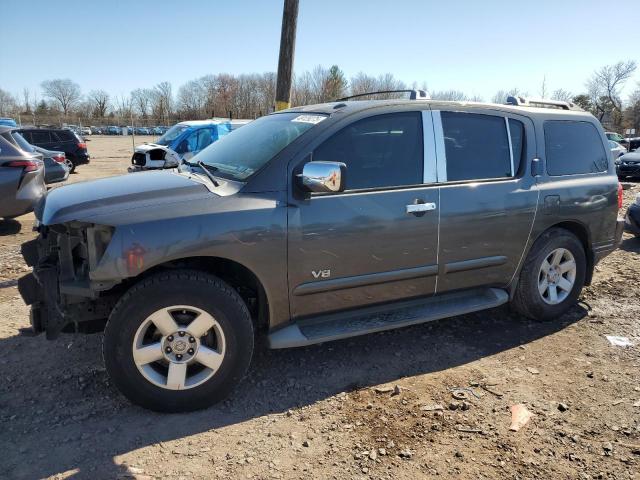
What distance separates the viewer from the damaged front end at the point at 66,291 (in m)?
2.96

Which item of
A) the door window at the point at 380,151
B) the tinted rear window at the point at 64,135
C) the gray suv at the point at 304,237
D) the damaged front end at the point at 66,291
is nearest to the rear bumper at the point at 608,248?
the gray suv at the point at 304,237

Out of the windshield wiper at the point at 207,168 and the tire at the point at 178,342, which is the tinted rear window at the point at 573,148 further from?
the tire at the point at 178,342

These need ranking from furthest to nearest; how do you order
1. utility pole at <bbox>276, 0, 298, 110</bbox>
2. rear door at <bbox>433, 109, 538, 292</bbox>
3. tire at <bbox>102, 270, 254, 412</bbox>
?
utility pole at <bbox>276, 0, 298, 110</bbox> < rear door at <bbox>433, 109, 538, 292</bbox> < tire at <bbox>102, 270, 254, 412</bbox>

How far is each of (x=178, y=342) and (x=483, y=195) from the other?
248 cm

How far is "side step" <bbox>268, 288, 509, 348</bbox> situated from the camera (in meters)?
3.30

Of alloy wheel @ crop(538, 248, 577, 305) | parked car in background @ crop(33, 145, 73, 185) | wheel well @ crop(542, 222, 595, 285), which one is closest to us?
alloy wheel @ crop(538, 248, 577, 305)

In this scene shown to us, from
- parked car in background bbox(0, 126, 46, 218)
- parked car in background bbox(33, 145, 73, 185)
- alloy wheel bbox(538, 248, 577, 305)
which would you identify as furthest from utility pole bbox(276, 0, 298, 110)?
parked car in background bbox(33, 145, 73, 185)

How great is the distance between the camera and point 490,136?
4.10 metres

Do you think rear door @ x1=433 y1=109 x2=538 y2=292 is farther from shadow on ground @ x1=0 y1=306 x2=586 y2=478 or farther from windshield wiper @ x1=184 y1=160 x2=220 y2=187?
windshield wiper @ x1=184 y1=160 x2=220 y2=187

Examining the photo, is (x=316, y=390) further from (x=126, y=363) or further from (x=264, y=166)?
(x=264, y=166)

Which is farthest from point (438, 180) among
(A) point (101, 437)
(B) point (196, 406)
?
(A) point (101, 437)

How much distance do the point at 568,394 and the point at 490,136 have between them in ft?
6.67

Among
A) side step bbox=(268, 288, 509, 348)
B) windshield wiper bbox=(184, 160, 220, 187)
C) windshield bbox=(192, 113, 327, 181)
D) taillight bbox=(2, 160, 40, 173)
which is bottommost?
side step bbox=(268, 288, 509, 348)

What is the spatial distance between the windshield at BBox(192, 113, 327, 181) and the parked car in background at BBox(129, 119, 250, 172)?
8.92 meters
